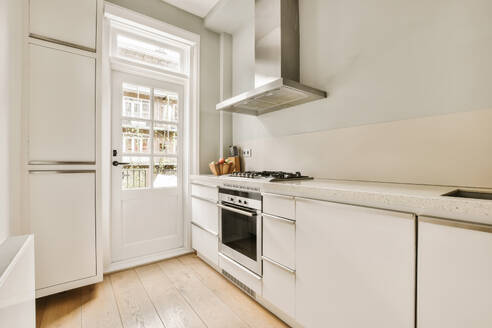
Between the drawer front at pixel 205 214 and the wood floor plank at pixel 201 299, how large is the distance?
0.46 meters

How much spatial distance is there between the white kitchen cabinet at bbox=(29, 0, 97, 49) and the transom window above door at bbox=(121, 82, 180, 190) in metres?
0.61

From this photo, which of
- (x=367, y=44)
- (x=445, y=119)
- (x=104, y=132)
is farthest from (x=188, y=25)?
(x=445, y=119)

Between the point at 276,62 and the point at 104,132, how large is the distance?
1752 mm

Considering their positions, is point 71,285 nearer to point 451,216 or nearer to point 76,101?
point 76,101

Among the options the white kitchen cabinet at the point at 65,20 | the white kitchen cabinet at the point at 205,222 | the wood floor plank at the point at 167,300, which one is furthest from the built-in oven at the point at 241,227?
the white kitchen cabinet at the point at 65,20

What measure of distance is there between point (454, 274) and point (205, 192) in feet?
6.02

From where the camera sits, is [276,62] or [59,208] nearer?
[59,208]

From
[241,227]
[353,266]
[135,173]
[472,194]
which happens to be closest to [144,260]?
[135,173]

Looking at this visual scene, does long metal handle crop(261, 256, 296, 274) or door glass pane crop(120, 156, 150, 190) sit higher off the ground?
door glass pane crop(120, 156, 150, 190)

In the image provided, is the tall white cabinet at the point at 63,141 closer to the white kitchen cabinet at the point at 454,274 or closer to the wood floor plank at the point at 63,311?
→ the wood floor plank at the point at 63,311

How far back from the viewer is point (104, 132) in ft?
7.11

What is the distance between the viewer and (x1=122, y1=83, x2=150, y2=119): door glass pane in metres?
2.36

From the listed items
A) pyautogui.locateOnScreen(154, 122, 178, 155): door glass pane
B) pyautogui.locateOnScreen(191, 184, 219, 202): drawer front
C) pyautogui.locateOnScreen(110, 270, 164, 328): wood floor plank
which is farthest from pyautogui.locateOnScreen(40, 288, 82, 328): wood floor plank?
pyautogui.locateOnScreen(154, 122, 178, 155): door glass pane

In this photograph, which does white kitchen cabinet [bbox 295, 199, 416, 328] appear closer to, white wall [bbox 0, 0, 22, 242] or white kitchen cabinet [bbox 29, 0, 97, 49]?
white wall [bbox 0, 0, 22, 242]
